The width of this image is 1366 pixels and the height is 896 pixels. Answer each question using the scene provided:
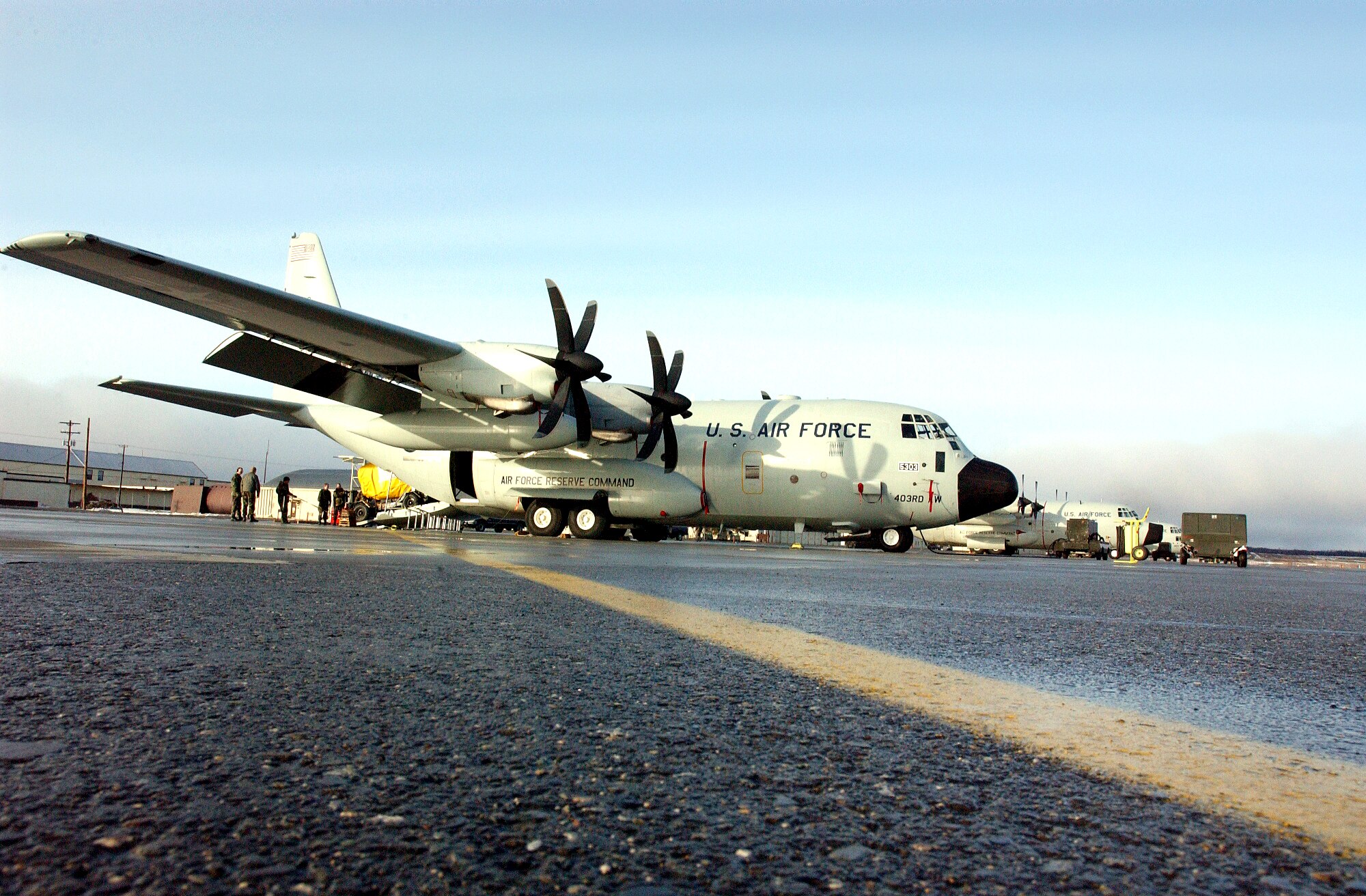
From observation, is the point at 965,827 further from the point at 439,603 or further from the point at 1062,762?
the point at 439,603

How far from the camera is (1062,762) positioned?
4.54 feet

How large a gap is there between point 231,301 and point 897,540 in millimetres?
13469

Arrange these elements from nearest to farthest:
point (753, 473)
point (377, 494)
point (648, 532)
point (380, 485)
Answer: point (753, 473) → point (648, 532) → point (380, 485) → point (377, 494)

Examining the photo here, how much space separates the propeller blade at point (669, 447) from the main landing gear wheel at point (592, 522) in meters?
1.85

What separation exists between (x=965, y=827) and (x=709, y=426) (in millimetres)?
18707

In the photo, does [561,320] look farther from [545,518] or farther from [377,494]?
[377,494]

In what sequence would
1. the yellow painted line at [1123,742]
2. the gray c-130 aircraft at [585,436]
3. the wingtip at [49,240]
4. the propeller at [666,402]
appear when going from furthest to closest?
the propeller at [666,402]
the gray c-130 aircraft at [585,436]
the wingtip at [49,240]
the yellow painted line at [1123,742]

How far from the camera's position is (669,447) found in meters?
18.5

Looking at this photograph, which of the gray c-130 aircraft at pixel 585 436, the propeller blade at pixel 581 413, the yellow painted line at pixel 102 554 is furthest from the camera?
the propeller blade at pixel 581 413

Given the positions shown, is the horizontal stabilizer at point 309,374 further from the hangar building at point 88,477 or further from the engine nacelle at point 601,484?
the hangar building at point 88,477

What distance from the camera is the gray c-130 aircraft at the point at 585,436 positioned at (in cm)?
1565

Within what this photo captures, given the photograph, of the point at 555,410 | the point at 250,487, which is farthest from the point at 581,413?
the point at 250,487

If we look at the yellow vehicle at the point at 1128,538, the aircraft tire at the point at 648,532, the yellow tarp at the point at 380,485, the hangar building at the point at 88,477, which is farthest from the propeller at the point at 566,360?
the hangar building at the point at 88,477

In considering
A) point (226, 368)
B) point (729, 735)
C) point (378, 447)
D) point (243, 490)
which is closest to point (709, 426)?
point (378, 447)
